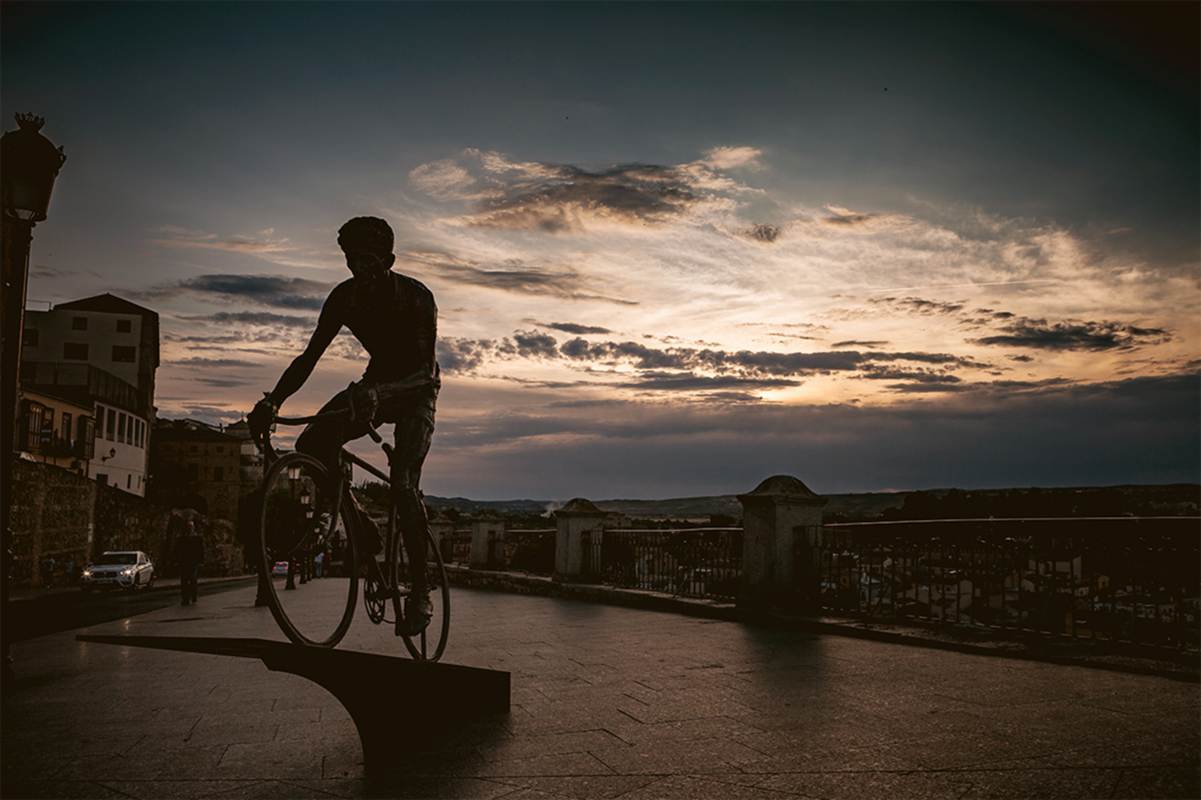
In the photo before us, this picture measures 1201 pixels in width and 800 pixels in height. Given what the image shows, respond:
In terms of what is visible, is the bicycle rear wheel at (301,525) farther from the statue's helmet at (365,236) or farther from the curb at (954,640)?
the curb at (954,640)

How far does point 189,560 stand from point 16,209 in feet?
43.4

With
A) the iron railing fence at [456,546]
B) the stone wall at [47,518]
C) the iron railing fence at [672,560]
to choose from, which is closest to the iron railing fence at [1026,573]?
the iron railing fence at [672,560]

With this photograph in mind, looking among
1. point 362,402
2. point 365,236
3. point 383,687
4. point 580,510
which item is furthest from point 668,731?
point 580,510

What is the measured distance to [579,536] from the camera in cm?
1667

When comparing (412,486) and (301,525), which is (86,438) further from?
(301,525)

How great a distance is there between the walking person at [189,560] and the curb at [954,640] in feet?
32.5

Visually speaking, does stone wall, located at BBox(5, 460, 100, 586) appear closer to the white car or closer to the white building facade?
the white car

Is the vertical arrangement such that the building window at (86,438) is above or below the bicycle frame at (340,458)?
above

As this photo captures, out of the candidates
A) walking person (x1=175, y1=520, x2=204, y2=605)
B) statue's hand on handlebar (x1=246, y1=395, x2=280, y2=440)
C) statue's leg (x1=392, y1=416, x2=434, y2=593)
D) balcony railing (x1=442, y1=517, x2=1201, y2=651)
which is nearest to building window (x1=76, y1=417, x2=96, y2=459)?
walking person (x1=175, y1=520, x2=204, y2=605)

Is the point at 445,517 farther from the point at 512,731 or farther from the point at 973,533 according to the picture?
the point at 512,731

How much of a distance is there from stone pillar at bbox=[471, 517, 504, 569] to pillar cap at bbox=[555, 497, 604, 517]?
18.1 feet

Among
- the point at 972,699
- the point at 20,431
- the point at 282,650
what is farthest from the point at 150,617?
the point at 20,431

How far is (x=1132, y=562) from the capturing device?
7.54m

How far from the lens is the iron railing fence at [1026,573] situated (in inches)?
287
